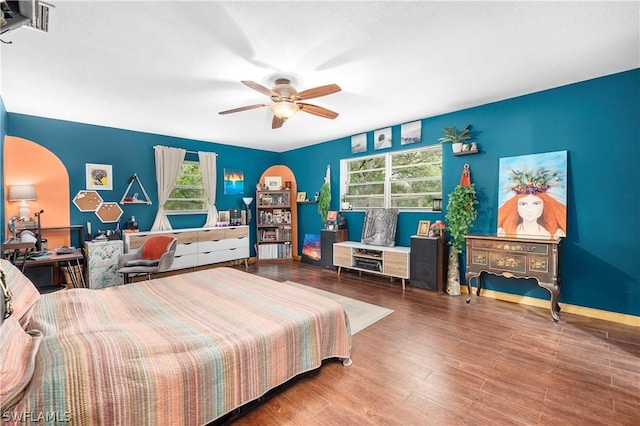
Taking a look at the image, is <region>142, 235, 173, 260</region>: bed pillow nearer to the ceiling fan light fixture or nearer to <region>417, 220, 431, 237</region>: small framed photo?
the ceiling fan light fixture

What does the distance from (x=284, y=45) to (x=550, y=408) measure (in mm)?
3294

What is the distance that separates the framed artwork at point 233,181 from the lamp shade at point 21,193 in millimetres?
3045

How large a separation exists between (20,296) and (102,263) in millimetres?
2896

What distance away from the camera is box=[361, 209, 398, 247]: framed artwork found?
4.84 meters

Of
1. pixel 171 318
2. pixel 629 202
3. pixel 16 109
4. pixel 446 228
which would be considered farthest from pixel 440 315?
pixel 16 109

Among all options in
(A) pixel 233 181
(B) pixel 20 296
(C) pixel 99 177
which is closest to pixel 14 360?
(B) pixel 20 296

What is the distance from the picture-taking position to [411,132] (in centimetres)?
462

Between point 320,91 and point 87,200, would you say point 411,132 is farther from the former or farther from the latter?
point 87,200

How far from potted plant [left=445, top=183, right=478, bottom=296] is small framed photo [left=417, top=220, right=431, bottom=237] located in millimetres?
340

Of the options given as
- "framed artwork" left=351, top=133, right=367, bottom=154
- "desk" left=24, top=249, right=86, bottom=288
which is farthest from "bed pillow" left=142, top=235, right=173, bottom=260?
"framed artwork" left=351, top=133, right=367, bottom=154

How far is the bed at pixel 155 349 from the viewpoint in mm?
1133

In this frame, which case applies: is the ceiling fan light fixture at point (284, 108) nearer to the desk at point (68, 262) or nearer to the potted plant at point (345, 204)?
the potted plant at point (345, 204)

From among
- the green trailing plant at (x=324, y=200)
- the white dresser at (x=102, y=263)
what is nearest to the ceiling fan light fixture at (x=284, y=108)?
the green trailing plant at (x=324, y=200)

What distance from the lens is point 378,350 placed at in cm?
247
